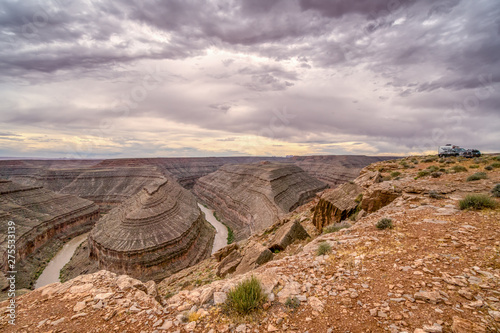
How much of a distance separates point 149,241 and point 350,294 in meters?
28.7

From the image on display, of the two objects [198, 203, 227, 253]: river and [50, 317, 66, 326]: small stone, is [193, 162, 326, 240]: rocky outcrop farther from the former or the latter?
[50, 317, 66, 326]: small stone

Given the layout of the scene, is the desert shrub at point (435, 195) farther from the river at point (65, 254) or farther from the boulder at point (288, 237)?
the river at point (65, 254)

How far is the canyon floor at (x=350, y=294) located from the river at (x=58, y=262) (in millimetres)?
28359

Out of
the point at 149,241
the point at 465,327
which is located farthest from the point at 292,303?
the point at 149,241

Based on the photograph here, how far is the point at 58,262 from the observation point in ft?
99.5

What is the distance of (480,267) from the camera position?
470cm

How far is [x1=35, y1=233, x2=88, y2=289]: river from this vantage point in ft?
84.6

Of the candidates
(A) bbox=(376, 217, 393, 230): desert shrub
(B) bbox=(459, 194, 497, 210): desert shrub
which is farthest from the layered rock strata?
(B) bbox=(459, 194, 497, 210): desert shrub

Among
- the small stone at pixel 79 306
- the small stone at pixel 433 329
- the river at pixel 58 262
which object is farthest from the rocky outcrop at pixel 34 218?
the small stone at pixel 433 329

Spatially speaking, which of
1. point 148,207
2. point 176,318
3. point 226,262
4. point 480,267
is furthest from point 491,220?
point 148,207

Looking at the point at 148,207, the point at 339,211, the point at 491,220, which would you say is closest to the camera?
the point at 491,220

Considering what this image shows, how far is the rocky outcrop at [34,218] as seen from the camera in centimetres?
2719

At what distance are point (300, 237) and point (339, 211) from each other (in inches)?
122

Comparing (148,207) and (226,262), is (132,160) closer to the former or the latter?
(148,207)
